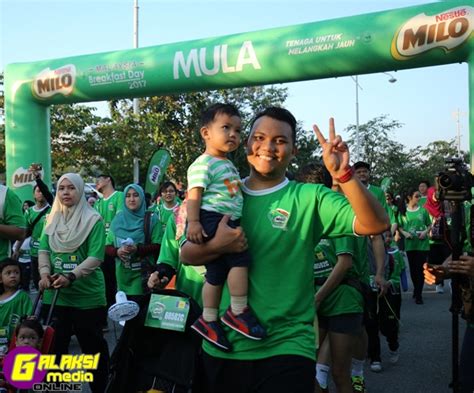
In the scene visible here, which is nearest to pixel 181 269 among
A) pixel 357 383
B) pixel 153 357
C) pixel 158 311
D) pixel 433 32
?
pixel 158 311

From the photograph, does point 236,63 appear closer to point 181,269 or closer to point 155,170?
point 155,170

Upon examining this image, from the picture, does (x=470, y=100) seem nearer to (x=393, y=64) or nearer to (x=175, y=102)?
(x=393, y=64)

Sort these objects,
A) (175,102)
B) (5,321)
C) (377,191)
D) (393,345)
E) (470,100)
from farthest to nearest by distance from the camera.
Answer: (175,102), (470,100), (393,345), (377,191), (5,321)

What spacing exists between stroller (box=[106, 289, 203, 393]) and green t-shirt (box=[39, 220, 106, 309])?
1.33 m

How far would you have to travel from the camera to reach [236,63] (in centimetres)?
960

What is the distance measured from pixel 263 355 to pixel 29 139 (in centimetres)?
1053

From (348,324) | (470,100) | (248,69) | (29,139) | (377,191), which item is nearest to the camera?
(348,324)

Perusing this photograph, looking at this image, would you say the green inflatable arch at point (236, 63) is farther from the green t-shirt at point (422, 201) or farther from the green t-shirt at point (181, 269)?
the green t-shirt at point (181, 269)

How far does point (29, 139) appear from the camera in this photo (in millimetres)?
11852

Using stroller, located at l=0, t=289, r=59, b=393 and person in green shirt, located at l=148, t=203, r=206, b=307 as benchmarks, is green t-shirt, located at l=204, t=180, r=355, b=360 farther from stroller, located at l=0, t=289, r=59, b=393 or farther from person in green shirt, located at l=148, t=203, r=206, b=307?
stroller, located at l=0, t=289, r=59, b=393

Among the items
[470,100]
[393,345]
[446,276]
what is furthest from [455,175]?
[470,100]

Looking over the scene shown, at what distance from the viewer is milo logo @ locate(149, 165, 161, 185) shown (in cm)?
1030

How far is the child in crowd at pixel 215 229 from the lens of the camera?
2490 mm

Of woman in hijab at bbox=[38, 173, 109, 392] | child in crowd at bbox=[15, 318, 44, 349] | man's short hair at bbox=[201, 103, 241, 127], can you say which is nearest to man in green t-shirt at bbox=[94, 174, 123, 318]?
woman in hijab at bbox=[38, 173, 109, 392]
